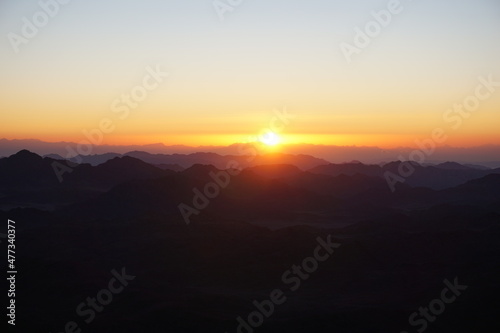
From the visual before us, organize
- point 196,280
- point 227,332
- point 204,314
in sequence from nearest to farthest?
point 227,332, point 204,314, point 196,280

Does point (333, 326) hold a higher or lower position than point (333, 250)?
lower

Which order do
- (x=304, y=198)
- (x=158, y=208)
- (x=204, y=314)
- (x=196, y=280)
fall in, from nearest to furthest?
(x=204, y=314) < (x=196, y=280) < (x=158, y=208) < (x=304, y=198)

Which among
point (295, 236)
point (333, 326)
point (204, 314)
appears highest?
point (295, 236)

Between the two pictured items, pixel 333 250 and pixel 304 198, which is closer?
pixel 333 250

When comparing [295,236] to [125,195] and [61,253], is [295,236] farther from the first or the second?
[125,195]

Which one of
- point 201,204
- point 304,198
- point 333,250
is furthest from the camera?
point 304,198

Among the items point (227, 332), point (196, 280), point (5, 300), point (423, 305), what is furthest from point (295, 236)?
point (5, 300)

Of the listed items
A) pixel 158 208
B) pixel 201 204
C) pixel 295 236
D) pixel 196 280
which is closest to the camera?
pixel 196 280

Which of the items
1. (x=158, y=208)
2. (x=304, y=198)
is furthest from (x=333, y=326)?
(x=304, y=198)

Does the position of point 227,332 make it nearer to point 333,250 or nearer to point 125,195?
point 333,250
